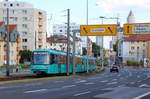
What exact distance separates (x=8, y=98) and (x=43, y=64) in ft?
103

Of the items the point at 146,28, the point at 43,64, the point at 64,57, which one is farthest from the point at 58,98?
the point at 146,28

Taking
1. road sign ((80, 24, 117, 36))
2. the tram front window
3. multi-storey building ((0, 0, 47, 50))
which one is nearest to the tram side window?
the tram front window

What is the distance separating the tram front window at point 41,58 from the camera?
53812 millimetres

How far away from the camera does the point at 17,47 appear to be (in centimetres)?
13325

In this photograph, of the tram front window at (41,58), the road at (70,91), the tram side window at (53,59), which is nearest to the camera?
the road at (70,91)

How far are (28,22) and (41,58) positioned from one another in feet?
312

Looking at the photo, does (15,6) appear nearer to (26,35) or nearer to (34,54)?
(26,35)

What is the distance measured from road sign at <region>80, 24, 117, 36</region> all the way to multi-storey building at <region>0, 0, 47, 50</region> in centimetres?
7736

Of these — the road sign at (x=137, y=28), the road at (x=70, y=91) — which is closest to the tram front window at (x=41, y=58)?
the road at (x=70, y=91)

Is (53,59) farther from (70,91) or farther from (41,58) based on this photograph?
(70,91)

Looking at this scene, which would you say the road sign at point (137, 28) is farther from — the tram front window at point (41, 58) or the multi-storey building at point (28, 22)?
the multi-storey building at point (28, 22)

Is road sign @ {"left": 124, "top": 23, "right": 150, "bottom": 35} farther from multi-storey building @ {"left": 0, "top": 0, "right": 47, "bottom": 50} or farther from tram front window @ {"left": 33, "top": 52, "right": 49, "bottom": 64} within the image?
multi-storey building @ {"left": 0, "top": 0, "right": 47, "bottom": 50}

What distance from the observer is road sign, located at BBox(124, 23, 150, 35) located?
6538 cm

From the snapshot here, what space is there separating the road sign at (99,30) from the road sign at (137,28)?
2.04m
